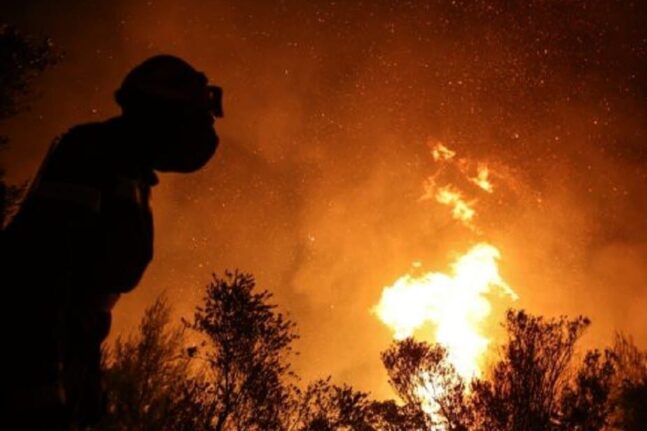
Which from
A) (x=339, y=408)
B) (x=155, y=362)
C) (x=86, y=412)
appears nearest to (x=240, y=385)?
(x=155, y=362)

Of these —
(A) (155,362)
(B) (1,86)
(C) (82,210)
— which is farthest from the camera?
(A) (155,362)

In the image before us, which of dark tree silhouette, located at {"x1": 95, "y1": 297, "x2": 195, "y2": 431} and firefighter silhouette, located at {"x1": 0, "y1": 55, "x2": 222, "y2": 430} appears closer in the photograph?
firefighter silhouette, located at {"x1": 0, "y1": 55, "x2": 222, "y2": 430}

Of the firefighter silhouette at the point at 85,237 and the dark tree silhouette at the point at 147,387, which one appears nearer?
the firefighter silhouette at the point at 85,237

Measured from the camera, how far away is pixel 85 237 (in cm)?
117

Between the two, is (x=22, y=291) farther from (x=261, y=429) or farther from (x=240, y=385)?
(x=261, y=429)

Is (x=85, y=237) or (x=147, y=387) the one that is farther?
(x=147, y=387)

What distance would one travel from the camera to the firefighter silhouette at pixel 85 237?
978mm

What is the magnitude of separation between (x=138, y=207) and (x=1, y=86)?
56.7 ft

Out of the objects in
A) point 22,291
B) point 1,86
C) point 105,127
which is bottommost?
point 22,291

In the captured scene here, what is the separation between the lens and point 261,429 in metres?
23.1

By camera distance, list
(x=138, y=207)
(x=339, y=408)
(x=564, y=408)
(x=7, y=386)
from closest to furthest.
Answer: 1. (x=7, y=386)
2. (x=138, y=207)
3. (x=564, y=408)
4. (x=339, y=408)

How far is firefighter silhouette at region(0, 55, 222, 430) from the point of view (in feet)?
3.21

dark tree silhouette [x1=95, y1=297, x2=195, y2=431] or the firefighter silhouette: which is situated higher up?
dark tree silhouette [x1=95, y1=297, x2=195, y2=431]

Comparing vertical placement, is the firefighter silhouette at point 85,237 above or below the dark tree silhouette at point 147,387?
below
